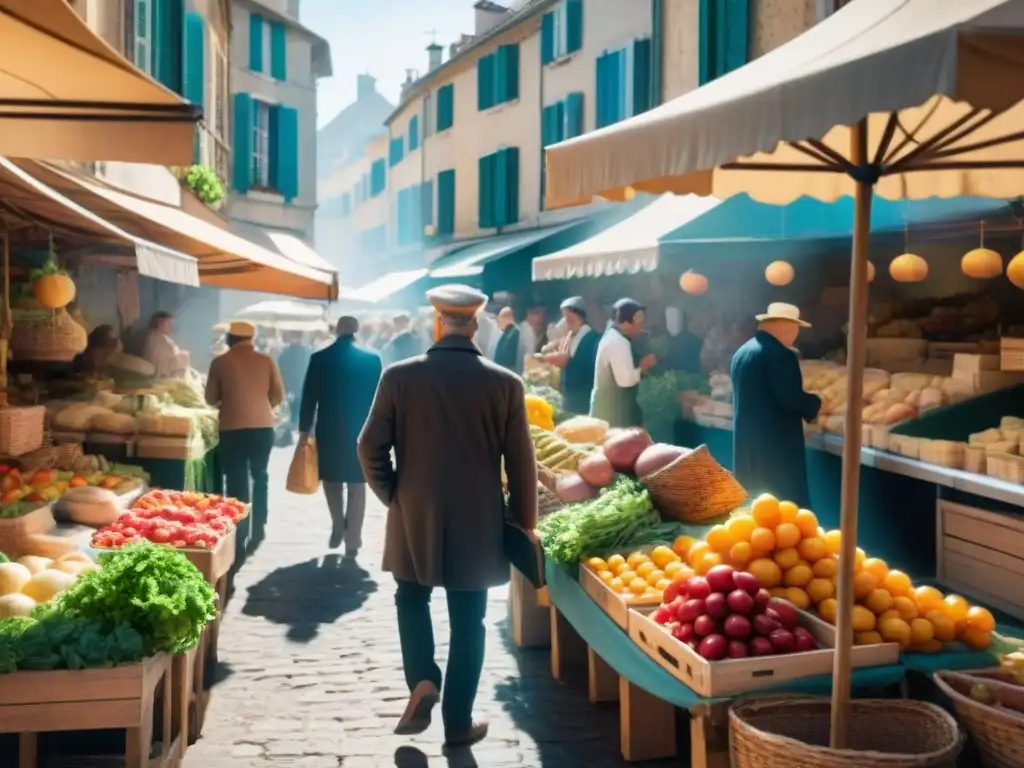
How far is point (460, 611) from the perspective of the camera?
4871mm

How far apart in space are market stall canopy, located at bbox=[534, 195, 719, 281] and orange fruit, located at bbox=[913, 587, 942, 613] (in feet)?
22.2

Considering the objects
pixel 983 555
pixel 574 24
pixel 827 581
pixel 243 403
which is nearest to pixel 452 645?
pixel 827 581

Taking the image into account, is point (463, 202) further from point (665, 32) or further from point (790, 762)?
point (790, 762)

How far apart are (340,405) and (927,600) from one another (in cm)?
548

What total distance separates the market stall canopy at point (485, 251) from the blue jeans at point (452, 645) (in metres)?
14.1

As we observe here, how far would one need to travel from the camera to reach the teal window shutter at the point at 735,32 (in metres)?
14.0

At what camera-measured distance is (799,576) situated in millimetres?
4430

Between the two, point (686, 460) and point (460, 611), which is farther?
point (686, 460)

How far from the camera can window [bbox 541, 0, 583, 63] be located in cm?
2034

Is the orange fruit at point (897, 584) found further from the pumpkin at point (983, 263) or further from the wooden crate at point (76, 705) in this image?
the pumpkin at point (983, 263)

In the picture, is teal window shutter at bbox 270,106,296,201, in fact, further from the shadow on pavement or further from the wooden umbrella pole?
the wooden umbrella pole

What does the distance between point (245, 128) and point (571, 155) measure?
21.4 meters

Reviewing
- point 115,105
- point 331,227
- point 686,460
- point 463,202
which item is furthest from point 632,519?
point 331,227

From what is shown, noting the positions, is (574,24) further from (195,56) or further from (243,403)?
(243,403)
